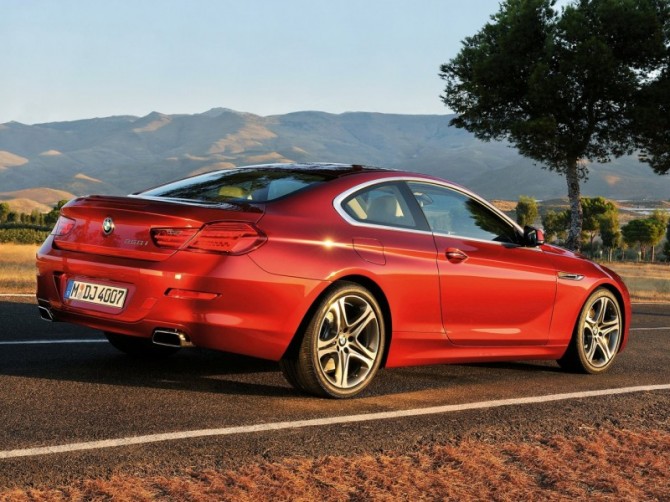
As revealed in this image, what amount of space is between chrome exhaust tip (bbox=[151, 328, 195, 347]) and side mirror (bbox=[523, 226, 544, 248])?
120 inches

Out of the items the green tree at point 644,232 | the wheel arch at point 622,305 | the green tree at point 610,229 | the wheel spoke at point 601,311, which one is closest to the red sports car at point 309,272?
the wheel spoke at point 601,311

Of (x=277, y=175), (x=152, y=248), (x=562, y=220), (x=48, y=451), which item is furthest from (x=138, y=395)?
(x=562, y=220)

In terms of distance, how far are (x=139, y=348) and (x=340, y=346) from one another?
2.04 m

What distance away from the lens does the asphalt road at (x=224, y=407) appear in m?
4.53

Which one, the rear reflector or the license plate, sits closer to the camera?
the rear reflector

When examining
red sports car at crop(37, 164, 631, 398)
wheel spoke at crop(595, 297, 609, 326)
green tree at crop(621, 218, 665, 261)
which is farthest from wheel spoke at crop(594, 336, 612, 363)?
green tree at crop(621, 218, 665, 261)

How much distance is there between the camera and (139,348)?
7.23 meters

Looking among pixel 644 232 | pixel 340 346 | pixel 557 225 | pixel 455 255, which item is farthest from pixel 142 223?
pixel 557 225

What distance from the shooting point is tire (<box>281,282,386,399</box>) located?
5.77m

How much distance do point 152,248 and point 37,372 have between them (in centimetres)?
158

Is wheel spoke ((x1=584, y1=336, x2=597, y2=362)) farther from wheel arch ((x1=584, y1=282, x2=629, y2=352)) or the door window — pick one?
the door window

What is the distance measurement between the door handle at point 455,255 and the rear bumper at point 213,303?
1218 millimetres

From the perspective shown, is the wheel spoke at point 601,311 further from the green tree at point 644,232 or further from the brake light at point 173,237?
the green tree at point 644,232

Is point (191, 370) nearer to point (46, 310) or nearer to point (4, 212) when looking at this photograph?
point (46, 310)
